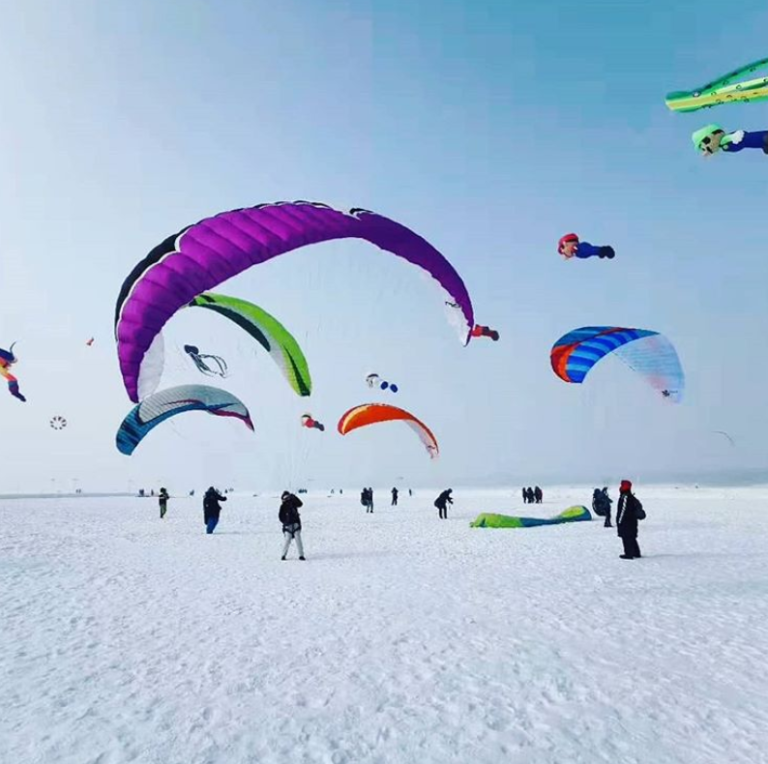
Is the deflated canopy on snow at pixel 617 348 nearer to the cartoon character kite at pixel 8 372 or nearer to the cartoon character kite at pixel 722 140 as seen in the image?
the cartoon character kite at pixel 722 140

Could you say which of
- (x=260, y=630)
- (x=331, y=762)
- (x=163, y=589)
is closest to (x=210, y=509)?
(x=163, y=589)

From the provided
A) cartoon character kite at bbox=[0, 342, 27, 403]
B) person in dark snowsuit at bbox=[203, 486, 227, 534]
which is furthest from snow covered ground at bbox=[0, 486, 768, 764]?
cartoon character kite at bbox=[0, 342, 27, 403]

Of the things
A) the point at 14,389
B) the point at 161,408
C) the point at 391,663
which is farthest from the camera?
the point at 14,389

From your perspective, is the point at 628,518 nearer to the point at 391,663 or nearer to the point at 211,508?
the point at 391,663

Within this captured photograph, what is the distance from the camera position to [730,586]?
350 inches

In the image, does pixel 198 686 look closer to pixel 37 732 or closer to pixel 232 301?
pixel 37 732

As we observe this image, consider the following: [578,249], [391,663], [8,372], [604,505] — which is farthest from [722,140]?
[8,372]

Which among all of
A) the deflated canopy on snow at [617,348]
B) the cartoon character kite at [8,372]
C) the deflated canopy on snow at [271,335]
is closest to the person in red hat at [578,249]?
the deflated canopy on snow at [617,348]

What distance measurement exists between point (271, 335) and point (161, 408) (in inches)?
267

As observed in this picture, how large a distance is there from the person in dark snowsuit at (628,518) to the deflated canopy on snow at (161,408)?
1705 cm

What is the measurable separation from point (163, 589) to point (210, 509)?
31.9 feet

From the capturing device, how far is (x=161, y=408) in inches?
896

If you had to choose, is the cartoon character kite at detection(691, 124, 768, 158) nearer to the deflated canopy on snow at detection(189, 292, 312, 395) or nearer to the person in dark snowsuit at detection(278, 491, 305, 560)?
the person in dark snowsuit at detection(278, 491, 305, 560)

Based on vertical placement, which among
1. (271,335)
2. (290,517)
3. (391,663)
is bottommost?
(391,663)
